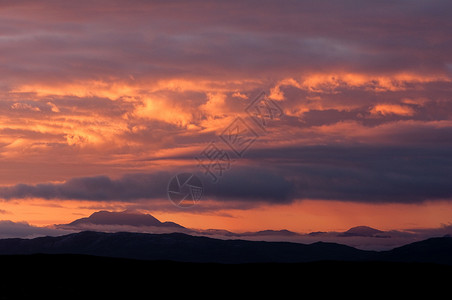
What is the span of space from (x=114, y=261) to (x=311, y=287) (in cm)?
4094

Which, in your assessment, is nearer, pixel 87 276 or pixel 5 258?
pixel 87 276

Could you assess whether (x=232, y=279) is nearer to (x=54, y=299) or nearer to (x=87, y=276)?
(x=87, y=276)

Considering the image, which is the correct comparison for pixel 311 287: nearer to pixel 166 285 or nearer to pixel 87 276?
pixel 166 285

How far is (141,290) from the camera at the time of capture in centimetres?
11319

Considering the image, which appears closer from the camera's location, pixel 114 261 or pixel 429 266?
pixel 114 261

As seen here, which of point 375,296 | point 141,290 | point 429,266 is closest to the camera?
point 141,290

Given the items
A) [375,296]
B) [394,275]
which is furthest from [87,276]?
[394,275]

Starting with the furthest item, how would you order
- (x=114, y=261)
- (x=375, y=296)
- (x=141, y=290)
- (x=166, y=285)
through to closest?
1. (x=114, y=261)
2. (x=375, y=296)
3. (x=166, y=285)
4. (x=141, y=290)

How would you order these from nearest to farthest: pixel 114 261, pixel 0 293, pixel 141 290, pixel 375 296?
pixel 0 293
pixel 141 290
pixel 375 296
pixel 114 261

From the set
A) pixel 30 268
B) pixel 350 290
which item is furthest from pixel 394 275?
pixel 30 268

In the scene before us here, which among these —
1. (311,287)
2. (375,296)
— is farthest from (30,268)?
(375,296)

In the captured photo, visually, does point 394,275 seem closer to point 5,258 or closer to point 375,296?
point 375,296

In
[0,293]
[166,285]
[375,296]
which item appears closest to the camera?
[0,293]

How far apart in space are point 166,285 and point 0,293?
112 ft
